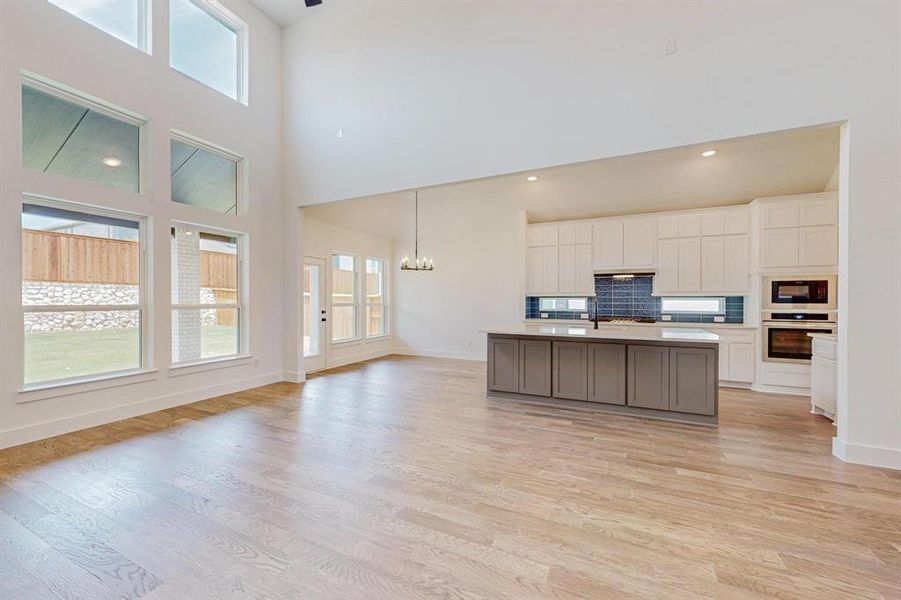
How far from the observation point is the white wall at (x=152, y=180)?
3.21m

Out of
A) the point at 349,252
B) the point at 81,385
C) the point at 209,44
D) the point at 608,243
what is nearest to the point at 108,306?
the point at 81,385

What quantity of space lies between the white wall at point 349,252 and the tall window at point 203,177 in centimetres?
123

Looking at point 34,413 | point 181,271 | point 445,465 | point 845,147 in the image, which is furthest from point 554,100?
point 34,413

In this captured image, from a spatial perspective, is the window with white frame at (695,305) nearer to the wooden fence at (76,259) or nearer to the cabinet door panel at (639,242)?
the cabinet door panel at (639,242)

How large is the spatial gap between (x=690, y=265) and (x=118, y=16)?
8.12m

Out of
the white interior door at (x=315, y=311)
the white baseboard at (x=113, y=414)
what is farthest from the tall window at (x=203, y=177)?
the white baseboard at (x=113, y=414)

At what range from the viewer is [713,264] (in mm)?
5664

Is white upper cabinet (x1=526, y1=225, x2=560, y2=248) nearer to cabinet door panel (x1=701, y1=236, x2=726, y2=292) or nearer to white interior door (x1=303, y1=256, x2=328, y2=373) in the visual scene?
cabinet door panel (x1=701, y1=236, x2=726, y2=292)

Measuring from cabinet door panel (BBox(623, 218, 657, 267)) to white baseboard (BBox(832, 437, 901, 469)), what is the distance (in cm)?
359

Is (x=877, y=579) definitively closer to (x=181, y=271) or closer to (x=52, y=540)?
(x=52, y=540)

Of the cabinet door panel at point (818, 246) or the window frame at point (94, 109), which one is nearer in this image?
the window frame at point (94, 109)

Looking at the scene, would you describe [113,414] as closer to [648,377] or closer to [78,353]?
[78,353]

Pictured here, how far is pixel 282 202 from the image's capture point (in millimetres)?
5781

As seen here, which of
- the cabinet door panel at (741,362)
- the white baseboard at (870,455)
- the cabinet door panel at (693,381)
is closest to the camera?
the white baseboard at (870,455)
